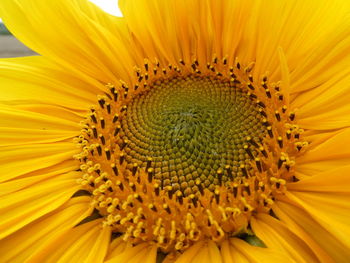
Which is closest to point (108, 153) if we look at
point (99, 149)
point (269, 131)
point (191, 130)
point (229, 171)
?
point (99, 149)

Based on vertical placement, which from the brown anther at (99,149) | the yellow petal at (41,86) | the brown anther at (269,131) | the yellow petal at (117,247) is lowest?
the yellow petal at (117,247)

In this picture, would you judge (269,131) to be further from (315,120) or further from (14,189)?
(14,189)

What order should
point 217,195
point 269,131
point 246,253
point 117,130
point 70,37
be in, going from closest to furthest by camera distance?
point 246,253
point 217,195
point 269,131
point 117,130
point 70,37

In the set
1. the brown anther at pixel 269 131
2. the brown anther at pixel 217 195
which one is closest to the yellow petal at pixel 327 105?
the brown anther at pixel 269 131

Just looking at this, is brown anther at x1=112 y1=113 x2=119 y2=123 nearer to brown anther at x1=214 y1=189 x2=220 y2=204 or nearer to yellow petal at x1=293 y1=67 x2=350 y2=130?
brown anther at x1=214 y1=189 x2=220 y2=204

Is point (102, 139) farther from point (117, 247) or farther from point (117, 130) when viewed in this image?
point (117, 247)

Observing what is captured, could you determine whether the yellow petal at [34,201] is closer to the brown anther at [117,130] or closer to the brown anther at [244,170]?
the brown anther at [117,130]

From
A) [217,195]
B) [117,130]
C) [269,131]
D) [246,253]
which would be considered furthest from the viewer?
[117,130]
